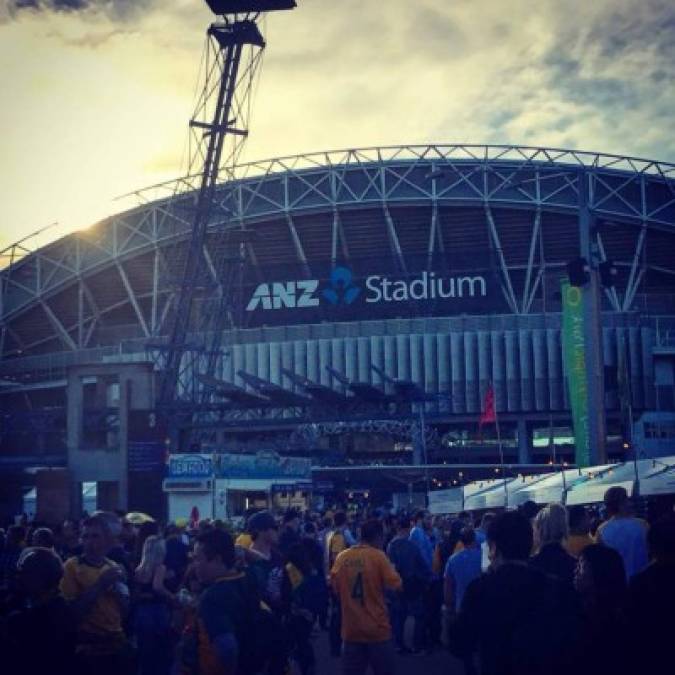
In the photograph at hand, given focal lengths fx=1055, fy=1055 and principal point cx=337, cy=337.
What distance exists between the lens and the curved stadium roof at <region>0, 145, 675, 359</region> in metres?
66.6

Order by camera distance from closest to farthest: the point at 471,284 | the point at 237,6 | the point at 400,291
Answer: the point at 237,6 → the point at 471,284 → the point at 400,291

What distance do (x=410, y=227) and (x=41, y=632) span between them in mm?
65504

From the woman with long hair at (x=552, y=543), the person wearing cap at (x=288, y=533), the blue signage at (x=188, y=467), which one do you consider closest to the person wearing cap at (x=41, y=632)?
the woman with long hair at (x=552, y=543)

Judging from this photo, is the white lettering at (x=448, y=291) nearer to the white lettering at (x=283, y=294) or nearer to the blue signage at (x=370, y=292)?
the blue signage at (x=370, y=292)

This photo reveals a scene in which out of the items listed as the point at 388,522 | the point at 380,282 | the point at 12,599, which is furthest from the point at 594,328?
the point at 380,282

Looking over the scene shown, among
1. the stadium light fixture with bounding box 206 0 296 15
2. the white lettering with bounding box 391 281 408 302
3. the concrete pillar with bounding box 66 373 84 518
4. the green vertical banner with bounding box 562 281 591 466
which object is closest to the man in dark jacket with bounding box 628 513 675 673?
the green vertical banner with bounding box 562 281 591 466

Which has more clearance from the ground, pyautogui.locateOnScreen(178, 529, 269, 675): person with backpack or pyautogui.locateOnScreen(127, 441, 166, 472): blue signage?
pyautogui.locateOnScreen(127, 441, 166, 472): blue signage

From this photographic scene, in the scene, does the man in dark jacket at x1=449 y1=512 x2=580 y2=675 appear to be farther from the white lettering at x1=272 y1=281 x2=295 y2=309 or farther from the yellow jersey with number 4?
the white lettering at x1=272 y1=281 x2=295 y2=309

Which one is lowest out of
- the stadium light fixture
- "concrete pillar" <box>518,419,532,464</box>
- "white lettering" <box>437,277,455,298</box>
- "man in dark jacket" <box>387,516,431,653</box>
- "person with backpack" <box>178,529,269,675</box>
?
"man in dark jacket" <box>387,516,431,653</box>

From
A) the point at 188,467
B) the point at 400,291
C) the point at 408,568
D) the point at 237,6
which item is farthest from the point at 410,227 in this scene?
the point at 408,568

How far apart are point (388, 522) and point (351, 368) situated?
4677cm

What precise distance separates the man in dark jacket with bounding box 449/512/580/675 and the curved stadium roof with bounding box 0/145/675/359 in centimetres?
5953

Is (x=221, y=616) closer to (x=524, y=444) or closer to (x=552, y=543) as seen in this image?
(x=552, y=543)

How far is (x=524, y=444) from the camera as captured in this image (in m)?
66.4
